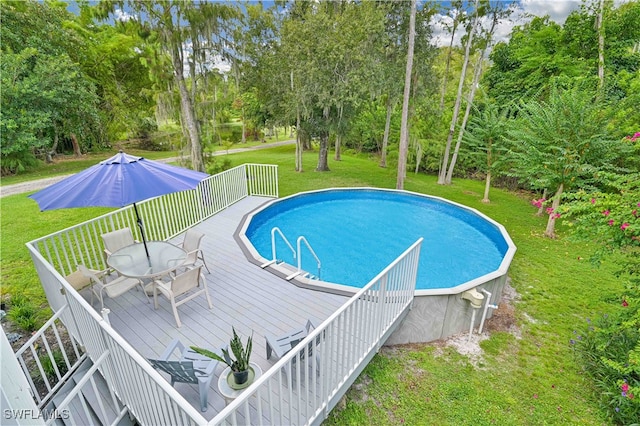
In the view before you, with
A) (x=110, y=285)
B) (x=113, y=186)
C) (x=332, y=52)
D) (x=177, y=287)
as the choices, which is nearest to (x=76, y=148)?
(x=332, y=52)

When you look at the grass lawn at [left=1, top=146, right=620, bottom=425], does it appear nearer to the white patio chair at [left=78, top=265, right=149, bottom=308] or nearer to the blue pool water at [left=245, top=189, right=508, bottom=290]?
the blue pool water at [left=245, top=189, right=508, bottom=290]

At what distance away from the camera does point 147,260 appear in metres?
4.68

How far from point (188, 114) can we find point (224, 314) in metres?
7.80

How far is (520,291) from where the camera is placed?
6.43 metres

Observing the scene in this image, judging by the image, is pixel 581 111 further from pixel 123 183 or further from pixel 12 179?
pixel 12 179

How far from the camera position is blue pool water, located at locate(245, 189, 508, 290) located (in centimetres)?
732

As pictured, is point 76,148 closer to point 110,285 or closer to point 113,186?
point 110,285

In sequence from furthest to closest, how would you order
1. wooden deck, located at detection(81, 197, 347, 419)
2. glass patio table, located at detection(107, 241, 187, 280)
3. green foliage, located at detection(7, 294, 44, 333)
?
1. green foliage, located at detection(7, 294, 44, 333)
2. glass patio table, located at detection(107, 241, 187, 280)
3. wooden deck, located at detection(81, 197, 347, 419)

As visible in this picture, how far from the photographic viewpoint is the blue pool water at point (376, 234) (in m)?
7.32

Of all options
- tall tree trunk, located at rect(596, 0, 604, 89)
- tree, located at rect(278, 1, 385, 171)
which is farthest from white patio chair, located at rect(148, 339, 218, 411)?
tall tree trunk, located at rect(596, 0, 604, 89)

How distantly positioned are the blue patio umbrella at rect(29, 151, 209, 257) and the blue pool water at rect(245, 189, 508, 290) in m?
3.94

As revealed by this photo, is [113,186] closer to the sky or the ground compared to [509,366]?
closer to the sky

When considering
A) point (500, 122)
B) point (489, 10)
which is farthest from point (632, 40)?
A: point (500, 122)

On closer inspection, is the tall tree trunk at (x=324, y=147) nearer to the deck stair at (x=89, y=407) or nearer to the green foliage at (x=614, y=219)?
the green foliage at (x=614, y=219)
